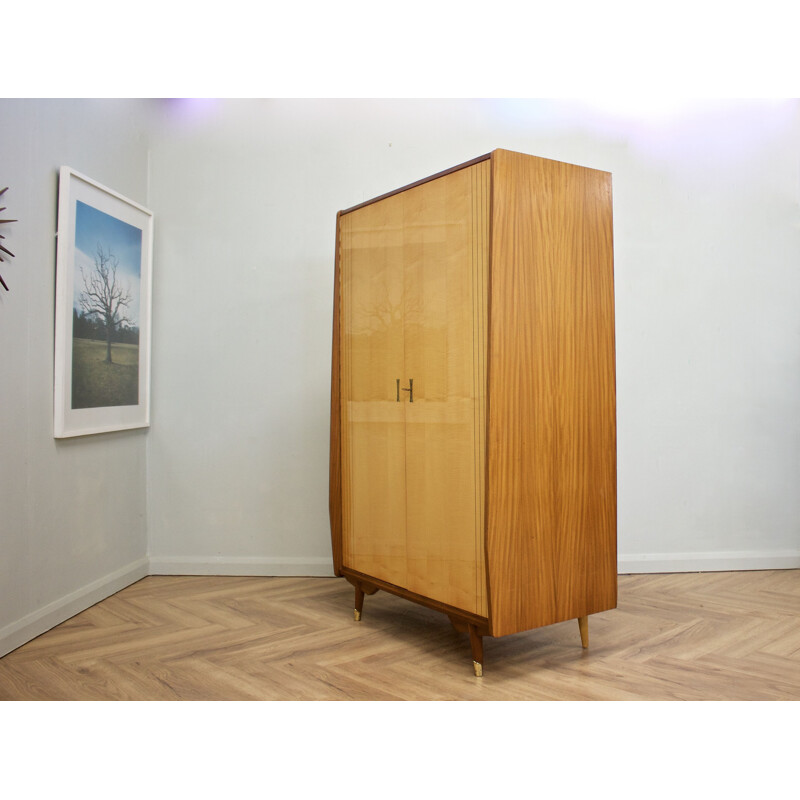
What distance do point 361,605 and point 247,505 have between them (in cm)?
119

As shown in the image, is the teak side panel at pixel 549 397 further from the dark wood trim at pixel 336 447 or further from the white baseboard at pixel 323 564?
the white baseboard at pixel 323 564

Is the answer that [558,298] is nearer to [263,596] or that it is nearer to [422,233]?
[422,233]

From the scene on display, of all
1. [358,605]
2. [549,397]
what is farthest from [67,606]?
[549,397]

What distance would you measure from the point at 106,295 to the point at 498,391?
224 cm

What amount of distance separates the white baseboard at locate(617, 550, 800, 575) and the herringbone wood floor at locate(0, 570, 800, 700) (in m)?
0.36

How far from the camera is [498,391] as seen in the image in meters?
2.48

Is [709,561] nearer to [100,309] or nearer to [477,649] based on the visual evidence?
[477,649]

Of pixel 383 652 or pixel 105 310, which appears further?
pixel 105 310

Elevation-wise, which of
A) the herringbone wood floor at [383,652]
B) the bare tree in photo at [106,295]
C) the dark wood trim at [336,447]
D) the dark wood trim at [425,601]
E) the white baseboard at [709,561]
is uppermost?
the bare tree in photo at [106,295]

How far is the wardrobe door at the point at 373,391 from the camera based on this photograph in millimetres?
2918

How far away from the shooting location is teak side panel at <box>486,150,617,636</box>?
2.49 metres

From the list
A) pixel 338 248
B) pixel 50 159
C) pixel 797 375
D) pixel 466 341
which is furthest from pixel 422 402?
pixel 797 375

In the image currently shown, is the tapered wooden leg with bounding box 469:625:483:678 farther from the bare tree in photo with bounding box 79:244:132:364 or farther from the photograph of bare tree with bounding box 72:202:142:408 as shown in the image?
the bare tree in photo with bounding box 79:244:132:364

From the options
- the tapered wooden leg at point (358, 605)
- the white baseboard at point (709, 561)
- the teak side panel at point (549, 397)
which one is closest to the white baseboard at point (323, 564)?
the white baseboard at point (709, 561)
